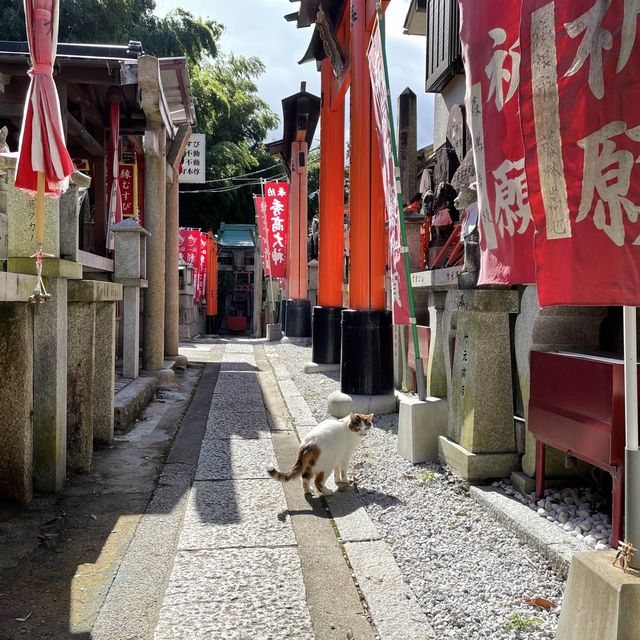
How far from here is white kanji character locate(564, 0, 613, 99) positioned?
2.09 metres

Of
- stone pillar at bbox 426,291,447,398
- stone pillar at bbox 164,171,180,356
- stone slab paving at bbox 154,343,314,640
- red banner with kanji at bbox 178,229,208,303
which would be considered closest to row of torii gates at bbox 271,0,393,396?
stone pillar at bbox 426,291,447,398

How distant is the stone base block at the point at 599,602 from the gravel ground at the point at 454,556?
0.57 m

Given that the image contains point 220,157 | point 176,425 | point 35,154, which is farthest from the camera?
point 220,157

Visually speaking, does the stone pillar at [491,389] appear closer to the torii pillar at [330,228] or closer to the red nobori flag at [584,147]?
the red nobori flag at [584,147]

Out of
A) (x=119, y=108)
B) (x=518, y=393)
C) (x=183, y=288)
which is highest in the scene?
(x=119, y=108)

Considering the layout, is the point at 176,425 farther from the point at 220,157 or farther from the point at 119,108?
the point at 220,157

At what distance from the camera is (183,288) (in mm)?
19156

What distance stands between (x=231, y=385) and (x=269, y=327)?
36.7 ft

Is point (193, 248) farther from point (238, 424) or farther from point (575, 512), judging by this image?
point (575, 512)

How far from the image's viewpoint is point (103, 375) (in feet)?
20.3

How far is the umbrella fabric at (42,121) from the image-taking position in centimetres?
434

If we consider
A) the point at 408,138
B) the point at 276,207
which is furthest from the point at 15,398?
the point at 276,207

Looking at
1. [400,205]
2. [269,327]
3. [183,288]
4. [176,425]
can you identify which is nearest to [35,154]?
[400,205]

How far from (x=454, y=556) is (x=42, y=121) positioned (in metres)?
4.01
